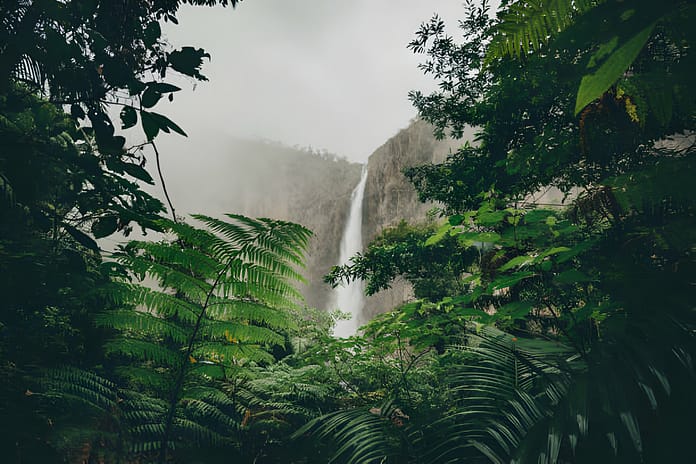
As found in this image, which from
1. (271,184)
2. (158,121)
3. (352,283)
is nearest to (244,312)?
(158,121)

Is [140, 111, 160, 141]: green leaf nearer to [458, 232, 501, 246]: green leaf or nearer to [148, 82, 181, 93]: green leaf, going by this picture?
[148, 82, 181, 93]: green leaf

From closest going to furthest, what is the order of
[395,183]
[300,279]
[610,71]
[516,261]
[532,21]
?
1. [610,71]
2. [532,21]
3. [516,261]
4. [300,279]
5. [395,183]

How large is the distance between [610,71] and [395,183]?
2440 centimetres

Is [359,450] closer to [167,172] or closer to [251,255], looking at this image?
[251,255]

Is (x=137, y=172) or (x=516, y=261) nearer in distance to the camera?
(x=137, y=172)

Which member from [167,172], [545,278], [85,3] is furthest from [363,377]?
[167,172]

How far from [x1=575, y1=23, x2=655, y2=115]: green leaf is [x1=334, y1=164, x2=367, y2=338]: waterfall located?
19148 millimetres

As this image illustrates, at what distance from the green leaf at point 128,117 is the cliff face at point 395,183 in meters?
20.5

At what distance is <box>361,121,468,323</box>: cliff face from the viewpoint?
2205cm

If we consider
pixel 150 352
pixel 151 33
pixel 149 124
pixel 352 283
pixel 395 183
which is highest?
pixel 395 183

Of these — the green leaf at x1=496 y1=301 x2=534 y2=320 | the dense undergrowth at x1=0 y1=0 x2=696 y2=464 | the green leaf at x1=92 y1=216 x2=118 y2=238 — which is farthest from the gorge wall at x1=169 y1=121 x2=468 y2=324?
the green leaf at x1=92 y1=216 x2=118 y2=238

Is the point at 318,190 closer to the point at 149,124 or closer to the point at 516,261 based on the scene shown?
the point at 516,261

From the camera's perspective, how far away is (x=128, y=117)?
0.86 m

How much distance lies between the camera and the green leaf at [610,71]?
11.9 inches
